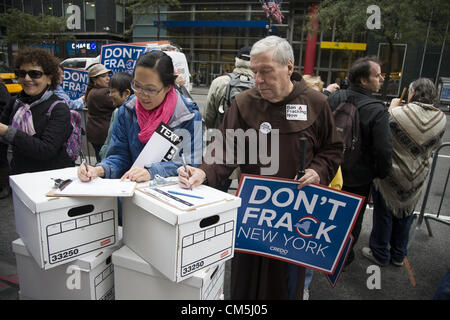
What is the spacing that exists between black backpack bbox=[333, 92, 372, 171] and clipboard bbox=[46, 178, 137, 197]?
6.28ft

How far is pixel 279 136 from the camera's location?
1892 millimetres

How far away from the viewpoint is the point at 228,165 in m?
2.00

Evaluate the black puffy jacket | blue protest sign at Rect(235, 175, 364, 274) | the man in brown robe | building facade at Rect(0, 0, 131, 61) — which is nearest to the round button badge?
the man in brown robe

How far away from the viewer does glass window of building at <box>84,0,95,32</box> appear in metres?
29.6

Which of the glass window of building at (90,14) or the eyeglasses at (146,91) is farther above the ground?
the glass window of building at (90,14)

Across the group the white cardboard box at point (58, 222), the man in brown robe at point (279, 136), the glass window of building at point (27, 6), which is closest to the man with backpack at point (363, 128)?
the man in brown robe at point (279, 136)

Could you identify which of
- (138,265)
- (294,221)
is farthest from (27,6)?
(294,221)

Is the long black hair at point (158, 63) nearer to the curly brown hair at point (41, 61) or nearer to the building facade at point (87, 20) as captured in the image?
the curly brown hair at point (41, 61)

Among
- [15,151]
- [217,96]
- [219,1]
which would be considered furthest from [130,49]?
[219,1]

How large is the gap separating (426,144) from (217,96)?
7.75ft

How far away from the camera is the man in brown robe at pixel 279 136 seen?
179 centimetres
